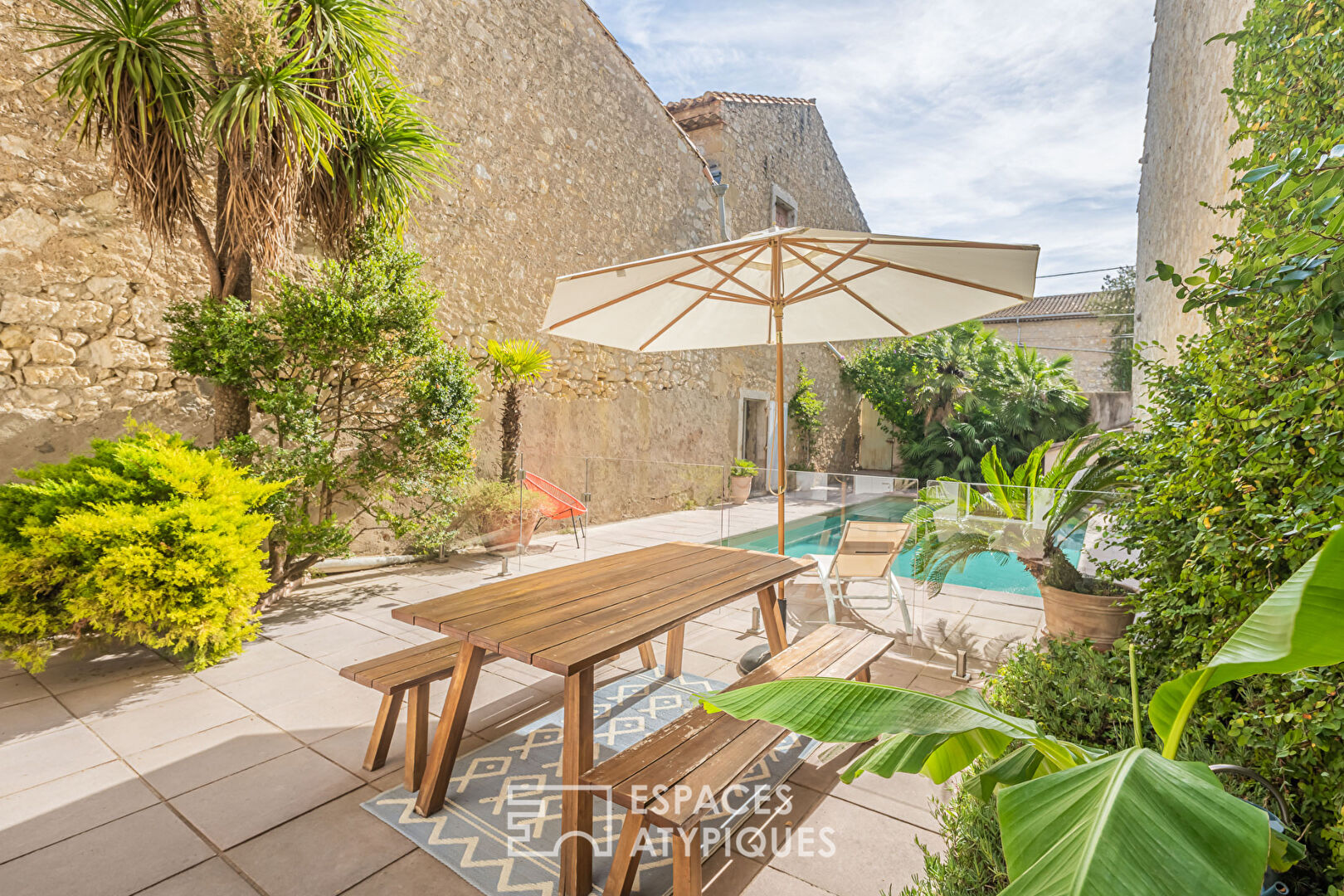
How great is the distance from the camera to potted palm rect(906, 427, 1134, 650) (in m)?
2.72

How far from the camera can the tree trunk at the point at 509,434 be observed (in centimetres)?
655

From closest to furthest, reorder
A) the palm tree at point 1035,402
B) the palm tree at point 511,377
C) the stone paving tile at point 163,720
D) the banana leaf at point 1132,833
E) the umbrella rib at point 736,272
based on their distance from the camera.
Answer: the banana leaf at point 1132,833
the stone paving tile at point 163,720
the umbrella rib at point 736,272
the palm tree at point 511,377
the palm tree at point 1035,402

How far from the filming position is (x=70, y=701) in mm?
2752

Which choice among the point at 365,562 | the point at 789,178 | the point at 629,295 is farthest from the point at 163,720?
the point at 789,178

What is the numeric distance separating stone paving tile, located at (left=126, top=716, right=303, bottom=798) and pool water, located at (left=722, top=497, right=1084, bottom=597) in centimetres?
261

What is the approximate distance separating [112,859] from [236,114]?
3.52 metres

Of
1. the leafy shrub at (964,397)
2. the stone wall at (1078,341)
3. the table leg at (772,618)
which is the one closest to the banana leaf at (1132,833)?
the table leg at (772,618)

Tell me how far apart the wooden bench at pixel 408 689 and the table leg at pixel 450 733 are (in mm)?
103

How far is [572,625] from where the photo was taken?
6.64 feet

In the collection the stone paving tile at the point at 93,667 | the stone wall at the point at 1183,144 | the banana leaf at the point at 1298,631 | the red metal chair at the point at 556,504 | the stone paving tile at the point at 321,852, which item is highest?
the stone wall at the point at 1183,144

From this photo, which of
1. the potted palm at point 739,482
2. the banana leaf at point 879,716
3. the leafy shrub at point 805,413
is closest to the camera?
the banana leaf at point 879,716

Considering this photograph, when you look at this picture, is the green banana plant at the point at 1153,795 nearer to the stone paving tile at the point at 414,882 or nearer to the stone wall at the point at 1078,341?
the stone paving tile at the point at 414,882

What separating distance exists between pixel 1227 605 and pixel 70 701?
173 inches

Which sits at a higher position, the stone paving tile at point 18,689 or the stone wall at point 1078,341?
the stone wall at point 1078,341
